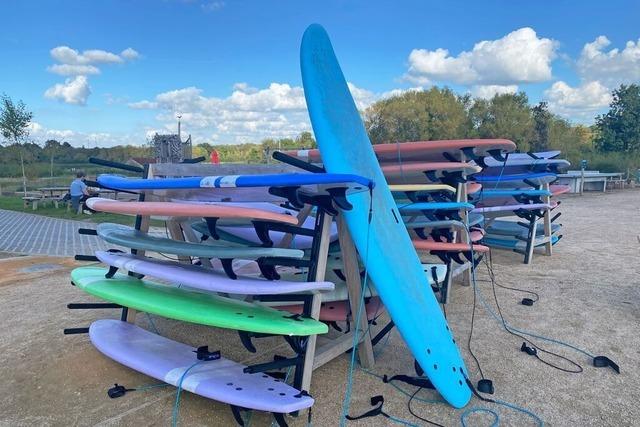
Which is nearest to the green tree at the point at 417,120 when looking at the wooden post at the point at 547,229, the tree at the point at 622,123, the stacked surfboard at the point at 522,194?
the tree at the point at 622,123

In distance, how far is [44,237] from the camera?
8.62 m

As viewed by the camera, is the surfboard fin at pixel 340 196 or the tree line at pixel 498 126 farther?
the tree line at pixel 498 126

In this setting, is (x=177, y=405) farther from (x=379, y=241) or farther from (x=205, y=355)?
(x=379, y=241)

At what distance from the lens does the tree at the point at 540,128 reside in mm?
26859

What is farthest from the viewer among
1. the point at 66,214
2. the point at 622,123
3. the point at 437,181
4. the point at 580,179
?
the point at 622,123

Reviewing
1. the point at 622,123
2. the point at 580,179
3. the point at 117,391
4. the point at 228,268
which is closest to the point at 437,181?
the point at 228,268

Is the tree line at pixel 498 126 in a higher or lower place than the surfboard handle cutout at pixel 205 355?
higher

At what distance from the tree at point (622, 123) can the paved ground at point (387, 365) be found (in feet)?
84.5

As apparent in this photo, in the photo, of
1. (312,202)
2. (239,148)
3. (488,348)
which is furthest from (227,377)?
(239,148)

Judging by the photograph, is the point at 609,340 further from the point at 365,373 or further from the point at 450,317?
the point at 365,373

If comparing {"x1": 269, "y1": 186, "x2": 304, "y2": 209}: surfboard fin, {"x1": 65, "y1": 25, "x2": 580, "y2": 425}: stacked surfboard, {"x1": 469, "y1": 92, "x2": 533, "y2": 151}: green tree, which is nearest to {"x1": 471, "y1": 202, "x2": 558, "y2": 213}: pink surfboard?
{"x1": 65, "y1": 25, "x2": 580, "y2": 425}: stacked surfboard

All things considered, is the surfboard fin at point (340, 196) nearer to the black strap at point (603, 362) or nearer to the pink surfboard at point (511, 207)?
the black strap at point (603, 362)

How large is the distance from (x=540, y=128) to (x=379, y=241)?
28.9m

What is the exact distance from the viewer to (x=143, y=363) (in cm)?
257
